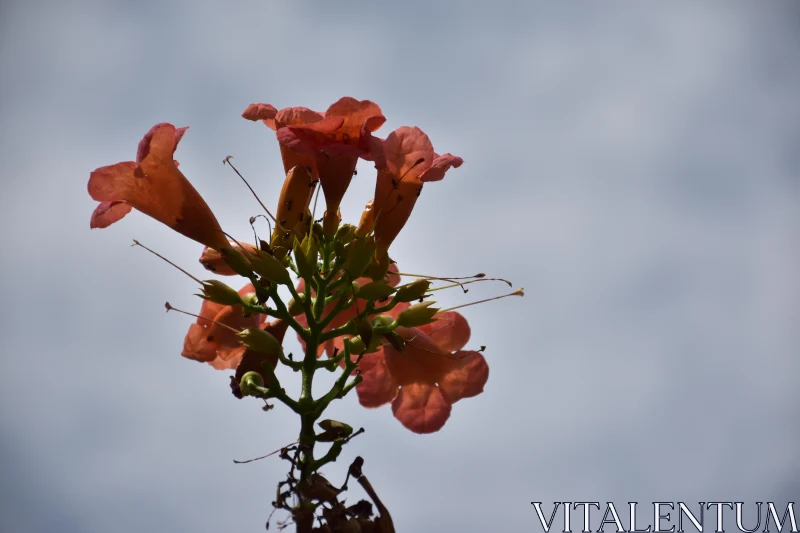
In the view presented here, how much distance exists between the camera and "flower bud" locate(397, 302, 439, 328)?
5.81 meters

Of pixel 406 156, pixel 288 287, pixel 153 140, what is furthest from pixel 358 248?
pixel 153 140

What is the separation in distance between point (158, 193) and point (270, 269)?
1.26 metres

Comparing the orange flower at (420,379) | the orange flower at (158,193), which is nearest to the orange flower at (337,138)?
the orange flower at (158,193)

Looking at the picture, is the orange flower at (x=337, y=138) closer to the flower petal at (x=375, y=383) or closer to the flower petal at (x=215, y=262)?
the flower petal at (x=215, y=262)

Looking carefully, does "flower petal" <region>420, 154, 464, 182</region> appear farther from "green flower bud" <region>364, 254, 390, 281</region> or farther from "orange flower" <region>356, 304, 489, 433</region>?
"orange flower" <region>356, 304, 489, 433</region>

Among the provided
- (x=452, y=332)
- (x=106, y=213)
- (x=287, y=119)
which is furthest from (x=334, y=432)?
(x=106, y=213)

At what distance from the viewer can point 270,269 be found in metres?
5.50

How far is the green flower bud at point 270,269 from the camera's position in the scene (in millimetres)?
5504

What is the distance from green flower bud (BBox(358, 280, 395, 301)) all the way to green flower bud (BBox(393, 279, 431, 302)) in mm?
166

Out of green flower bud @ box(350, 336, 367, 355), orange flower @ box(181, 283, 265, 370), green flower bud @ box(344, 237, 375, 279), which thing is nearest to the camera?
green flower bud @ box(344, 237, 375, 279)

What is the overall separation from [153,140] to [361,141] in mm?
1591

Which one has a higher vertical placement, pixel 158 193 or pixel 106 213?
pixel 158 193

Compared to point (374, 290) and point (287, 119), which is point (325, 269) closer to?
point (374, 290)

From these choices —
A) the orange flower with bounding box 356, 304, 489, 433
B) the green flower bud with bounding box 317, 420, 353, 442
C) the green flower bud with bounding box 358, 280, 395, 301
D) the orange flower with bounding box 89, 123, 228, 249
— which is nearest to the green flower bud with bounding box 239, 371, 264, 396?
the green flower bud with bounding box 317, 420, 353, 442
